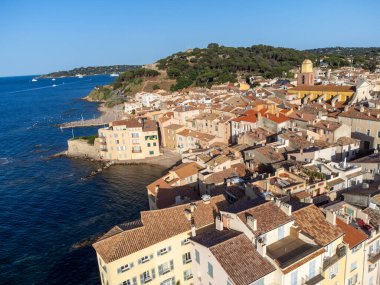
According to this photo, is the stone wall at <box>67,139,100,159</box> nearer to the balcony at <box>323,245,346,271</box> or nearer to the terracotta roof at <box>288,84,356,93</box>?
the terracotta roof at <box>288,84,356,93</box>

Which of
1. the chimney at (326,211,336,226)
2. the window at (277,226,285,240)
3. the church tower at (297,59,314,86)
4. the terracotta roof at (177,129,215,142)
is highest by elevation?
the church tower at (297,59,314,86)

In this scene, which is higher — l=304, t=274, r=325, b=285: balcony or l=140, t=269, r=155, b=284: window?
l=304, t=274, r=325, b=285: balcony

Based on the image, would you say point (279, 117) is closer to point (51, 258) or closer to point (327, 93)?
point (327, 93)

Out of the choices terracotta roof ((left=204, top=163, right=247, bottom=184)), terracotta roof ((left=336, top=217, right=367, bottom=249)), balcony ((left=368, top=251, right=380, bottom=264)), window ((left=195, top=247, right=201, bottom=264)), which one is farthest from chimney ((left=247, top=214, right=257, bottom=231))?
terracotta roof ((left=204, top=163, right=247, bottom=184))

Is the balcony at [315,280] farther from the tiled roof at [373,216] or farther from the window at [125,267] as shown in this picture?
the window at [125,267]

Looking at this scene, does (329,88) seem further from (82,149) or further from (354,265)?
(354,265)

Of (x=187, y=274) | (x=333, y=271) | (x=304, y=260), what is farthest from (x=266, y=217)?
(x=187, y=274)

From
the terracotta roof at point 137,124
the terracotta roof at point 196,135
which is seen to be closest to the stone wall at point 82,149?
the terracotta roof at point 137,124
